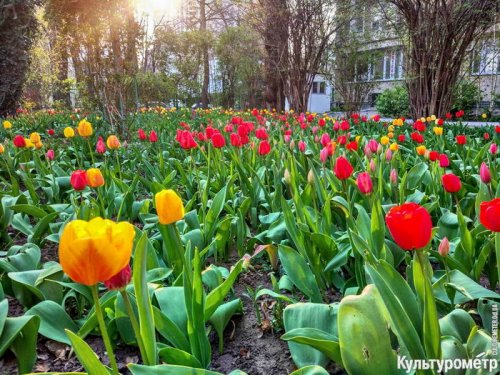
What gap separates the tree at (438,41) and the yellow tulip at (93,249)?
7098mm

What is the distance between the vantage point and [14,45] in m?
7.97

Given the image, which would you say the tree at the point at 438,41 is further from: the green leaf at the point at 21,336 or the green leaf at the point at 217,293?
the green leaf at the point at 21,336

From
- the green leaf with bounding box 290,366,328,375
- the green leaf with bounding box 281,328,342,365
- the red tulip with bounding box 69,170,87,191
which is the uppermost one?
the red tulip with bounding box 69,170,87,191

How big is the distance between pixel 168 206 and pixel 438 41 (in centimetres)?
688

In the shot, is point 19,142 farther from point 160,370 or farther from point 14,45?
point 14,45

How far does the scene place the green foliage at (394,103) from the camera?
19.5m

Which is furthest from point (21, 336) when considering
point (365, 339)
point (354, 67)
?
point (354, 67)

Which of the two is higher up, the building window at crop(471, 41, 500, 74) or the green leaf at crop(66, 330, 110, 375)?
the building window at crop(471, 41, 500, 74)

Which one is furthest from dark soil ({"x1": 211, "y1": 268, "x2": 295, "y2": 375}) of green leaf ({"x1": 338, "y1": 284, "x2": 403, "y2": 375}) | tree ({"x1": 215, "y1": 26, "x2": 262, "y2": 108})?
tree ({"x1": 215, "y1": 26, "x2": 262, "y2": 108})

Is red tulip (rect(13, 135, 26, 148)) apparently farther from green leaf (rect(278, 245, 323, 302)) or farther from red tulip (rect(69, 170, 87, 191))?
green leaf (rect(278, 245, 323, 302))

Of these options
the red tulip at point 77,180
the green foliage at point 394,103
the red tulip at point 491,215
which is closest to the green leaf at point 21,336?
the red tulip at point 77,180

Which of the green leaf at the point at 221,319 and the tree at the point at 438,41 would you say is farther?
the tree at the point at 438,41

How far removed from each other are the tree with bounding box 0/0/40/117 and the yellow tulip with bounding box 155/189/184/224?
7.96 meters

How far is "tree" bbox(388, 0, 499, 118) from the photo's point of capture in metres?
6.55
